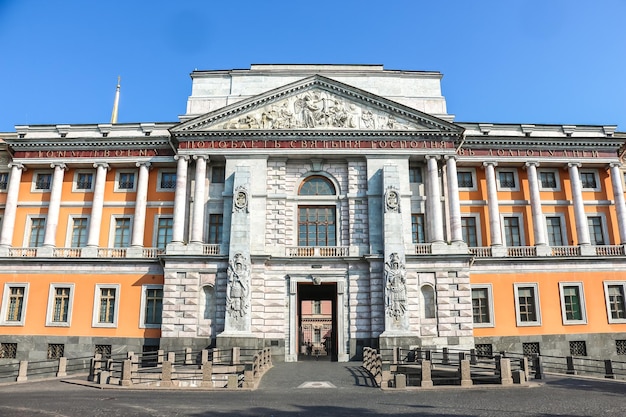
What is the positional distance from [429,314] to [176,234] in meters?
18.6

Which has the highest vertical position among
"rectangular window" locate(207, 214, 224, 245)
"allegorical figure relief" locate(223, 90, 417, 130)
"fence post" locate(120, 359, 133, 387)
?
"allegorical figure relief" locate(223, 90, 417, 130)

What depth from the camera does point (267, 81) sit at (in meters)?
41.2

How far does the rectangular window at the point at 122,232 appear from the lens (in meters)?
38.7

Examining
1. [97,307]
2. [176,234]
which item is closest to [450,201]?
[176,234]

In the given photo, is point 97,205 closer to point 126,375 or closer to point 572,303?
point 126,375

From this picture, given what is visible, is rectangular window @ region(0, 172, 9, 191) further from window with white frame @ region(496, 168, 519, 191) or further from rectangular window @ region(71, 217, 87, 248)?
window with white frame @ region(496, 168, 519, 191)

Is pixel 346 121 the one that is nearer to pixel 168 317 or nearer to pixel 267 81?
pixel 267 81

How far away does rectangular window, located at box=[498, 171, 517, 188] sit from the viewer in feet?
132

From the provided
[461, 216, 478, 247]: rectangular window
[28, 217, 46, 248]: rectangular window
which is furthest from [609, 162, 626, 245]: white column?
[28, 217, 46, 248]: rectangular window

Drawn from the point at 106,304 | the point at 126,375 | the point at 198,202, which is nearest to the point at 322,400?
the point at 126,375

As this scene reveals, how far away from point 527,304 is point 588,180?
1219 centimetres

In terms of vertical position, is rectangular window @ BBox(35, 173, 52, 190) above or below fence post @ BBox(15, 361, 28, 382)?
above

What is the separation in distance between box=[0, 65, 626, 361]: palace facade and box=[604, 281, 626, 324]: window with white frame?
0.15m

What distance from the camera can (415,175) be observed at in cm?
3841
